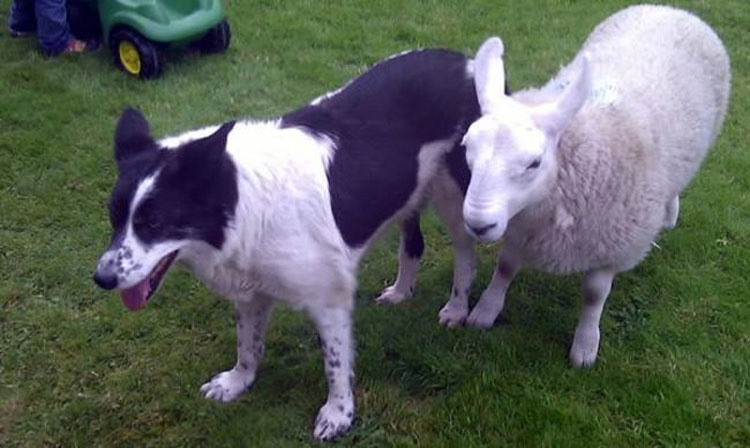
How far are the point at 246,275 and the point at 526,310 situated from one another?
1.63m

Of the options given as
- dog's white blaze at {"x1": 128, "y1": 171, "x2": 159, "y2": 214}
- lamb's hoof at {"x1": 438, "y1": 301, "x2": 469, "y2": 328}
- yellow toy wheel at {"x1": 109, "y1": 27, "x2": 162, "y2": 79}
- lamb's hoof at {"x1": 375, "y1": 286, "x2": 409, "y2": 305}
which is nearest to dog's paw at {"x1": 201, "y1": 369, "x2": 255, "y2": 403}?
lamb's hoof at {"x1": 375, "y1": 286, "x2": 409, "y2": 305}

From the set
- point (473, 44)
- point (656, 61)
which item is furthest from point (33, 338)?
point (473, 44)

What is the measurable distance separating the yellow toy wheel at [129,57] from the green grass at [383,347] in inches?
27.4

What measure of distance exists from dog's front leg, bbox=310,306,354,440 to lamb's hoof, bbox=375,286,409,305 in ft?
2.41

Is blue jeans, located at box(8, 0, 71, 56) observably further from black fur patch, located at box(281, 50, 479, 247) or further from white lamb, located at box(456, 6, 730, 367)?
white lamb, located at box(456, 6, 730, 367)

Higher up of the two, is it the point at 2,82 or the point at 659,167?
the point at 659,167

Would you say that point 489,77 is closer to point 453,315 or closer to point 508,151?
point 508,151

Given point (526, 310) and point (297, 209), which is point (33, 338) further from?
point (526, 310)

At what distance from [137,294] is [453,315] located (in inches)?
67.4

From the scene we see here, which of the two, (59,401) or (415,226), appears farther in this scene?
(415,226)

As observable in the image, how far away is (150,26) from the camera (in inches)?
258

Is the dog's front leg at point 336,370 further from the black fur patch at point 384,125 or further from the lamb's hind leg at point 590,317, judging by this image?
the lamb's hind leg at point 590,317

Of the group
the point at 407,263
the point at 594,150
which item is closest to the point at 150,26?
the point at 407,263

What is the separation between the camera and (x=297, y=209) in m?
3.47
